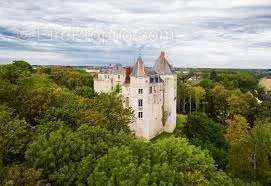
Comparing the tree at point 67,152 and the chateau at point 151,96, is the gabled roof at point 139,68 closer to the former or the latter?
the chateau at point 151,96

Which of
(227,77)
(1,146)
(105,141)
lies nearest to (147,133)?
(105,141)

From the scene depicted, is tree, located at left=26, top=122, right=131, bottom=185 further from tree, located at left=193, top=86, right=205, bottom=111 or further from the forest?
tree, located at left=193, top=86, right=205, bottom=111

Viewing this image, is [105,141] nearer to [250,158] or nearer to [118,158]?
[118,158]

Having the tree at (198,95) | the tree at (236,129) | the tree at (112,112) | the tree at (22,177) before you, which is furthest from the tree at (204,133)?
the tree at (22,177)

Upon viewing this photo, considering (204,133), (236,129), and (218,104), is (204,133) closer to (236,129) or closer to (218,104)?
(236,129)

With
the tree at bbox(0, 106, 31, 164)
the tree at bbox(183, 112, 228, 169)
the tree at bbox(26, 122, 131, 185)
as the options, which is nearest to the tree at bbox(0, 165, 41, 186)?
the tree at bbox(26, 122, 131, 185)

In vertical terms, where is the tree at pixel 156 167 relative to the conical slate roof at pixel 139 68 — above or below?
below

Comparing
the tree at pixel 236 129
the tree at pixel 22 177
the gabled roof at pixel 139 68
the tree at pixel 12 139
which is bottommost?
the tree at pixel 236 129
